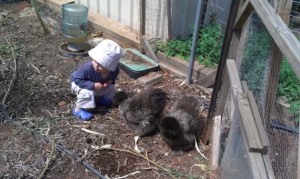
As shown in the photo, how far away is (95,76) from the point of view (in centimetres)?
364

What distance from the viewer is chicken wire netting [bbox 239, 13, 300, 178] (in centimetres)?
198

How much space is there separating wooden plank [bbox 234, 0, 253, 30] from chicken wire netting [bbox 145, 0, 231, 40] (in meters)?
2.12

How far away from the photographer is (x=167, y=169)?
3.20 meters

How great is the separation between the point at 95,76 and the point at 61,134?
667mm

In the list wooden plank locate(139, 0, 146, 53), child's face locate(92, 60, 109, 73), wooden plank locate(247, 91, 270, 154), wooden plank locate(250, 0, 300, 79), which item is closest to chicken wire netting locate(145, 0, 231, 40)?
wooden plank locate(139, 0, 146, 53)

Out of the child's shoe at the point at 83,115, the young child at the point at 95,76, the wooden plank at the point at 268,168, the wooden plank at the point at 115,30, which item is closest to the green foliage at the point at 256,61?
the wooden plank at the point at 268,168

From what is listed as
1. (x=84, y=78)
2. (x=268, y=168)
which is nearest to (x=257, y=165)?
(x=268, y=168)

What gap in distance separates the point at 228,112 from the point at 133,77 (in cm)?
180

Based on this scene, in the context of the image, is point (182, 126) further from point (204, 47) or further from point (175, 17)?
point (175, 17)

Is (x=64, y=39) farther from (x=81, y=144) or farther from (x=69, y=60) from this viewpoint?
(x=81, y=144)

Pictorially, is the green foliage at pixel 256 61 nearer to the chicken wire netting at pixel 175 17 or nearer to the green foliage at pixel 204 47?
the green foliage at pixel 204 47

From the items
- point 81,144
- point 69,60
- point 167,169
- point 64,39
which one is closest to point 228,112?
point 167,169

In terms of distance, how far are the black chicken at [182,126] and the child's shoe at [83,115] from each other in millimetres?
836

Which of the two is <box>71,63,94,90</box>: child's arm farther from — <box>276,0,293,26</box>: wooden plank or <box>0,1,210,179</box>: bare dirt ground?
<box>276,0,293,26</box>: wooden plank
